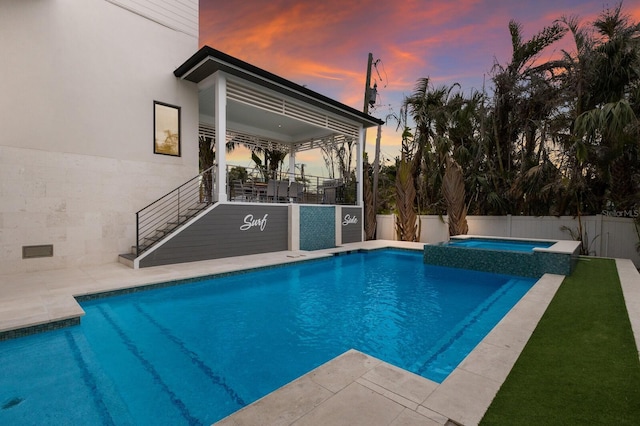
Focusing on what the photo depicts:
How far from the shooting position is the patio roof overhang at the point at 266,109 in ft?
27.0

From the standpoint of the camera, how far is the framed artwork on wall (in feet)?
28.2

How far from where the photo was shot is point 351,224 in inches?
497

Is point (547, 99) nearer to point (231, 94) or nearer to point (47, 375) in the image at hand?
point (231, 94)

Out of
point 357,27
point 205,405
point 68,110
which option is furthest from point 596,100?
point 68,110

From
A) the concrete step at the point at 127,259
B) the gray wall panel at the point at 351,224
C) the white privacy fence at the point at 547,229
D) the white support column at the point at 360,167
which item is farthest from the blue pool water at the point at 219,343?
the white support column at the point at 360,167

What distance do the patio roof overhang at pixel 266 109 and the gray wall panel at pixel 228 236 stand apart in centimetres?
329

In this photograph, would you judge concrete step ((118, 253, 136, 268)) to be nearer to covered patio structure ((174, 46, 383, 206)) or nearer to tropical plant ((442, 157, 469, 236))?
covered patio structure ((174, 46, 383, 206))

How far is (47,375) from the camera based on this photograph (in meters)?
2.83

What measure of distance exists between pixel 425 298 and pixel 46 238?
8.33 meters

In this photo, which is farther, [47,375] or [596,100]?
[596,100]

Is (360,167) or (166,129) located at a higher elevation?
(166,129)

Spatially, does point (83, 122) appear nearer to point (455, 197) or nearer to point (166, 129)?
point (166, 129)

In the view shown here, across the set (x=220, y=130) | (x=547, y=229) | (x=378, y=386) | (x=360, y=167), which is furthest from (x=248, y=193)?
(x=547, y=229)

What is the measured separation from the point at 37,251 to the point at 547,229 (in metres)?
15.0
